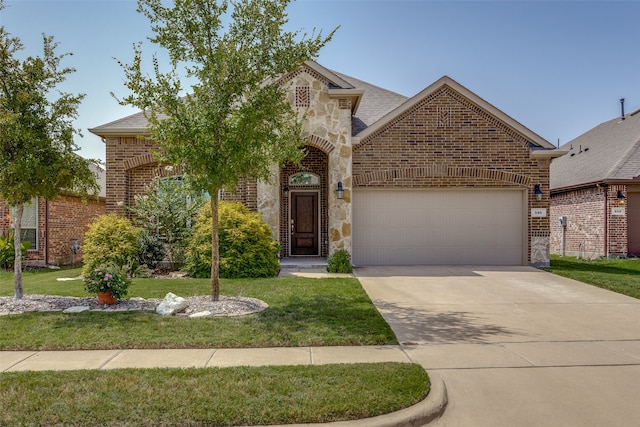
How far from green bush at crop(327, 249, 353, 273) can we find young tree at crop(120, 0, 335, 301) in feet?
16.2

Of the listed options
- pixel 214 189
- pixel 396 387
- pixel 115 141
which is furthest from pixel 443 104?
pixel 396 387

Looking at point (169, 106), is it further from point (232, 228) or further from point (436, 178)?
point (436, 178)

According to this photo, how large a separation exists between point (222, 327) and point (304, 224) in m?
8.86

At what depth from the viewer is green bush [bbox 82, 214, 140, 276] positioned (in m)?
10.7

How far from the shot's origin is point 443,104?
42.6 feet

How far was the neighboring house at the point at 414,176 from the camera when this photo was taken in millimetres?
12422

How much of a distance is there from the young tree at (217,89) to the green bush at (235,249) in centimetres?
346

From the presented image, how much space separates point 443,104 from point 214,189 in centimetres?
853

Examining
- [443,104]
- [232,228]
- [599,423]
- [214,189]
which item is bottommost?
[599,423]

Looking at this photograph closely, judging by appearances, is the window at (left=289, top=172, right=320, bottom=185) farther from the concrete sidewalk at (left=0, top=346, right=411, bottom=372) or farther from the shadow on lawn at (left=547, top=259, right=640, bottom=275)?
the concrete sidewalk at (left=0, top=346, right=411, bottom=372)

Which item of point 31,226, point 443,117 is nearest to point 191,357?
point 443,117

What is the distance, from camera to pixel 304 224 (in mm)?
14781

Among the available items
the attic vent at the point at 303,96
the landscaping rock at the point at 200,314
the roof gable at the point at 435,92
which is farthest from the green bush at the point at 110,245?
the roof gable at the point at 435,92

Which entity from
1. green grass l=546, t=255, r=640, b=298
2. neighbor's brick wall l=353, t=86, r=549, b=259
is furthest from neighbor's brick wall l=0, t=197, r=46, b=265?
green grass l=546, t=255, r=640, b=298
